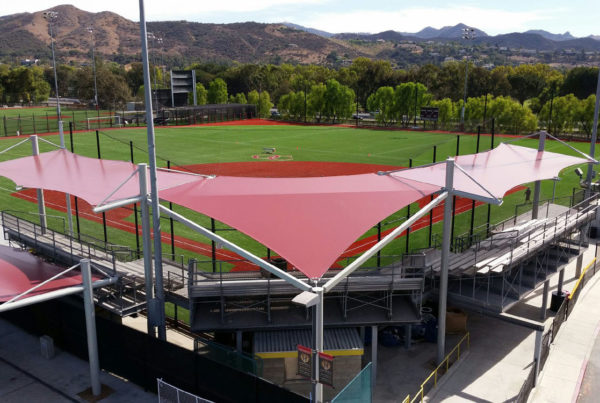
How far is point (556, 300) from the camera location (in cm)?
2120

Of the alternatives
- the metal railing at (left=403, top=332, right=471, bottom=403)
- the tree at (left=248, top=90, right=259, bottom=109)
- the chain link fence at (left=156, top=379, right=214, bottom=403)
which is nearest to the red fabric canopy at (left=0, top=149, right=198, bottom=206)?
the chain link fence at (left=156, top=379, right=214, bottom=403)

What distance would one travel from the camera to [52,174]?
2039 centimetres

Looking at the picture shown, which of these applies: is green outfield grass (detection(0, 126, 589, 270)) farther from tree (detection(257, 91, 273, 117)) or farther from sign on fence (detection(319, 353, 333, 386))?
sign on fence (detection(319, 353, 333, 386))

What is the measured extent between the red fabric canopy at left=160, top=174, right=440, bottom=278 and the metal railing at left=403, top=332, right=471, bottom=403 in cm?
462

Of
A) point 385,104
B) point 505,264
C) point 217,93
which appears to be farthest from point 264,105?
point 505,264

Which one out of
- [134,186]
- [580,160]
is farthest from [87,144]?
[580,160]

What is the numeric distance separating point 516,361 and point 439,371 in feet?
9.46

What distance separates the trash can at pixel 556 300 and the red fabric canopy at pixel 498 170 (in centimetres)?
474

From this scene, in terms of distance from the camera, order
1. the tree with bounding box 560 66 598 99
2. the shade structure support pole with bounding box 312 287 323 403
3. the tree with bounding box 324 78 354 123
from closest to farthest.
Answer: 1. the shade structure support pole with bounding box 312 287 323 403
2. the tree with bounding box 324 78 354 123
3. the tree with bounding box 560 66 598 99

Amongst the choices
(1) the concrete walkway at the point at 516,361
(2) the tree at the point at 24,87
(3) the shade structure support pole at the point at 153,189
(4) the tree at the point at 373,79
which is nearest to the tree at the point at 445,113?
(4) the tree at the point at 373,79

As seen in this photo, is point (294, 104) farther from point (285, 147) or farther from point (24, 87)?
point (24, 87)

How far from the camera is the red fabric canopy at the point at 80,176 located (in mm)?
17547

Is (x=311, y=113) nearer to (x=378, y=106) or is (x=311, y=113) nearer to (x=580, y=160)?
(x=378, y=106)

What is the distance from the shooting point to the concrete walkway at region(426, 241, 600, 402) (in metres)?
15.5
